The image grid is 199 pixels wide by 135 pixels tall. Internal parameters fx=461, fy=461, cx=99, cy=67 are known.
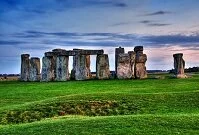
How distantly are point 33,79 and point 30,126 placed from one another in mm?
30566

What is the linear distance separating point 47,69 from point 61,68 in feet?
5.81

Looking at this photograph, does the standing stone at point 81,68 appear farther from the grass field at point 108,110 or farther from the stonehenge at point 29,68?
the grass field at point 108,110

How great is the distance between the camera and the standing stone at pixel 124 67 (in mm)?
47312

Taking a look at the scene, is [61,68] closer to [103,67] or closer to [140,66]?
[103,67]

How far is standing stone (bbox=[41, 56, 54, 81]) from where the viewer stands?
162ft

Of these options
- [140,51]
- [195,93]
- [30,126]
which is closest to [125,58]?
[140,51]

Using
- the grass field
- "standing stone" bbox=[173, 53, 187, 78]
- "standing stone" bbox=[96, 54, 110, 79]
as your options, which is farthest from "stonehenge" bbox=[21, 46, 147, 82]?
the grass field

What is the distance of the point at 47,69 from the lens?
4950 centimetres

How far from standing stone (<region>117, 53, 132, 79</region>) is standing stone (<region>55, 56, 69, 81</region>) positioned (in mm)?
5612

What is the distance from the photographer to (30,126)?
20.0 metres

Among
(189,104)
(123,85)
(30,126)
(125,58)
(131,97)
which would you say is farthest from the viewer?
(125,58)

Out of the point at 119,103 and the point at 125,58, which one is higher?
the point at 125,58

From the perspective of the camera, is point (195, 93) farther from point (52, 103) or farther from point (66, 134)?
point (66, 134)

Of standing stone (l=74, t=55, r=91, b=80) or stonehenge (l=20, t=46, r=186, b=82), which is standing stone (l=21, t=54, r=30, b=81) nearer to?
stonehenge (l=20, t=46, r=186, b=82)
